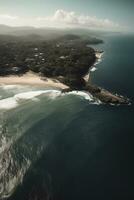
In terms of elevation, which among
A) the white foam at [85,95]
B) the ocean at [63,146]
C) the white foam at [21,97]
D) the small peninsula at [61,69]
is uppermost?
the ocean at [63,146]

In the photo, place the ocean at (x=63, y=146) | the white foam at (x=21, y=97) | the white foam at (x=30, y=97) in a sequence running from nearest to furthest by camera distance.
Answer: the ocean at (x=63, y=146)
the white foam at (x=21, y=97)
the white foam at (x=30, y=97)

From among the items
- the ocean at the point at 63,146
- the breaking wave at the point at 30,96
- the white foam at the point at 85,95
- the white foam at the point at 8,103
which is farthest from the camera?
the white foam at the point at 85,95

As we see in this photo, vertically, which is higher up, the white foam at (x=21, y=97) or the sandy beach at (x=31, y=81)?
the white foam at (x=21, y=97)

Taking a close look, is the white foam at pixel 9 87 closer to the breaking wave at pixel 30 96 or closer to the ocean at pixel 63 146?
the breaking wave at pixel 30 96

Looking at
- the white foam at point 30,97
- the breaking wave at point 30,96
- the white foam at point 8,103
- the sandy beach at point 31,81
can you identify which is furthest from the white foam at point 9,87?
the white foam at point 8,103

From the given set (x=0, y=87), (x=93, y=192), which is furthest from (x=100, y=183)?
(x=0, y=87)

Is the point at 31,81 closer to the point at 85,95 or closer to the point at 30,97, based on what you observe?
the point at 30,97

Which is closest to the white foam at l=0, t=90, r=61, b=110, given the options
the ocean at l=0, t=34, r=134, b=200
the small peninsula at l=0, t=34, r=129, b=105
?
the ocean at l=0, t=34, r=134, b=200
